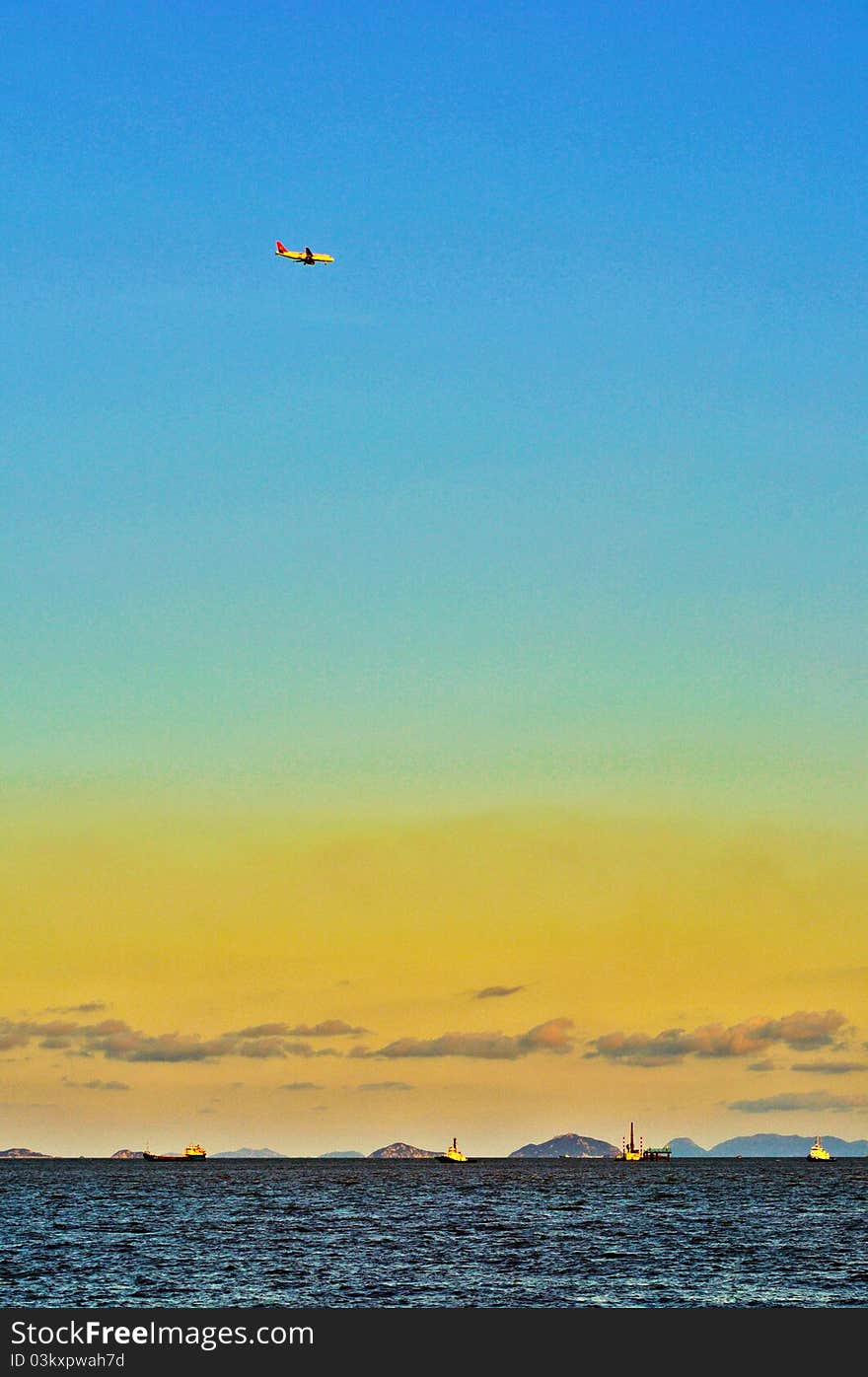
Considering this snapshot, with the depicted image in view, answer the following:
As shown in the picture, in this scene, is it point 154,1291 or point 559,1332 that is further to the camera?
point 154,1291

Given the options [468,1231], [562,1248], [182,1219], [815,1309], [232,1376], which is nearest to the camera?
[232,1376]

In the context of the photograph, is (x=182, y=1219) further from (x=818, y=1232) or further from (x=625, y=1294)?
(x=625, y=1294)

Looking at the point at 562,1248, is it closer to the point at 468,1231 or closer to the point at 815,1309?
the point at 468,1231

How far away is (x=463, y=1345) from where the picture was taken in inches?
2514

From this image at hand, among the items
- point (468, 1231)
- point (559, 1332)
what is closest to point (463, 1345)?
point (559, 1332)

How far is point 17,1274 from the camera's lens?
11012 centimetres

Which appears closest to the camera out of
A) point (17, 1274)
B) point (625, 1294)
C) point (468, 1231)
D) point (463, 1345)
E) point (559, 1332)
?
point (463, 1345)

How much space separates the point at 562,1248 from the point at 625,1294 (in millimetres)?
34580

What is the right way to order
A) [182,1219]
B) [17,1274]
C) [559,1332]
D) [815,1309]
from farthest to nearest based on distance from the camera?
[182,1219]
[17,1274]
[815,1309]
[559,1332]

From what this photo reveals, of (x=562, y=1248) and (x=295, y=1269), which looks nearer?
(x=295, y=1269)

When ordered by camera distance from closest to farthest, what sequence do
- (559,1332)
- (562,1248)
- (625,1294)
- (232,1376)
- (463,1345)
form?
(232,1376)
(463,1345)
(559,1332)
(625,1294)
(562,1248)

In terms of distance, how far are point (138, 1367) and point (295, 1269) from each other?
63684mm

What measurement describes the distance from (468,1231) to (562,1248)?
2271 centimetres

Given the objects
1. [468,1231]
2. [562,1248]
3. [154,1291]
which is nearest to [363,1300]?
[154,1291]
